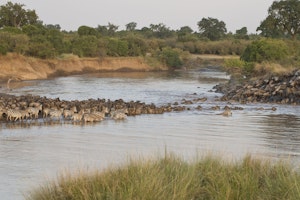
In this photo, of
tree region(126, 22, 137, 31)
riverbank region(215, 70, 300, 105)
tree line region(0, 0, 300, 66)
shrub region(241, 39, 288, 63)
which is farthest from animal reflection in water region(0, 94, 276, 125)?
tree region(126, 22, 137, 31)

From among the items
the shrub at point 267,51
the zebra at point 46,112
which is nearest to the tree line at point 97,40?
the shrub at point 267,51

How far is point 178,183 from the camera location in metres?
9.87

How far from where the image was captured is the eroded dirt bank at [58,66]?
57.9 m

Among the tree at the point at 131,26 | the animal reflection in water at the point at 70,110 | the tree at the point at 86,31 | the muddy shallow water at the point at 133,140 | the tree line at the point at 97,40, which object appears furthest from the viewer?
the tree at the point at 131,26

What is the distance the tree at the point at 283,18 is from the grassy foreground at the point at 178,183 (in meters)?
78.1

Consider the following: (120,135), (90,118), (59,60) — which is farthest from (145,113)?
(59,60)

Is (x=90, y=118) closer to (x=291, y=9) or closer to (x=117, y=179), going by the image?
(x=117, y=179)

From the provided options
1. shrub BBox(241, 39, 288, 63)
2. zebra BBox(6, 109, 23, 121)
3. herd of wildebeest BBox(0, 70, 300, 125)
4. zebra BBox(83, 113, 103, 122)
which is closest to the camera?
zebra BBox(6, 109, 23, 121)

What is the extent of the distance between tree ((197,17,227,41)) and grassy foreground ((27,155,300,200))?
5208 inches

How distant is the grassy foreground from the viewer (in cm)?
942

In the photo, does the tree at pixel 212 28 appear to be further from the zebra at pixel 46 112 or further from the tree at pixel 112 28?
the zebra at pixel 46 112

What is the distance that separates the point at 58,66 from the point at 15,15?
84.7 feet

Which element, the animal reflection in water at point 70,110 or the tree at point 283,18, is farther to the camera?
the tree at point 283,18

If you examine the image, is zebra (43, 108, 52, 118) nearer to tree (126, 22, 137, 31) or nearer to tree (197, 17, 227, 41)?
tree (197, 17, 227, 41)
